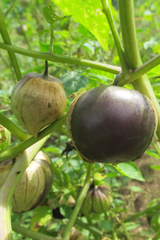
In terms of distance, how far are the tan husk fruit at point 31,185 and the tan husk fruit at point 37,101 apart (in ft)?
0.51

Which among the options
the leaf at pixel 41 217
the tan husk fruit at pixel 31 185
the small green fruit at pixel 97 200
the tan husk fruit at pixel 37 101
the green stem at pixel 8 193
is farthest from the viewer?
the small green fruit at pixel 97 200

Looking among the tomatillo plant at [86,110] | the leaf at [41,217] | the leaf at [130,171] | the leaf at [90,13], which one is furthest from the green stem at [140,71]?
the leaf at [41,217]

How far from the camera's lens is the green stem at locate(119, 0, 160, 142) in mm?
415

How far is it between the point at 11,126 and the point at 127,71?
13.0 inches

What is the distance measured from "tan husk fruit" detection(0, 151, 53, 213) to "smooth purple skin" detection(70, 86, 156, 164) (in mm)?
264

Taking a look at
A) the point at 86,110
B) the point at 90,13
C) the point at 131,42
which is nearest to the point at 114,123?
the point at 86,110

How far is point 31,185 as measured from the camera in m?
0.63

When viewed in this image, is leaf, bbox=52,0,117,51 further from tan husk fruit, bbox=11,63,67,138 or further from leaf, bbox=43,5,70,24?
tan husk fruit, bbox=11,63,67,138

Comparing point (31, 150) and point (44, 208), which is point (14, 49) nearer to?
point (31, 150)

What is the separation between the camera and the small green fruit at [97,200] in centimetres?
97

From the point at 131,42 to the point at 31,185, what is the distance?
47cm

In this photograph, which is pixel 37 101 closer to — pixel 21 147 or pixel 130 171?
pixel 21 147

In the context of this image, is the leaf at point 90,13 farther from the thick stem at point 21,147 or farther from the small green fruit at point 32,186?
the small green fruit at point 32,186

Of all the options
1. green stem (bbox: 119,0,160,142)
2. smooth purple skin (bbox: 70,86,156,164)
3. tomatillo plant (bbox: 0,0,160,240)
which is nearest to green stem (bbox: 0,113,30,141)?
tomatillo plant (bbox: 0,0,160,240)
